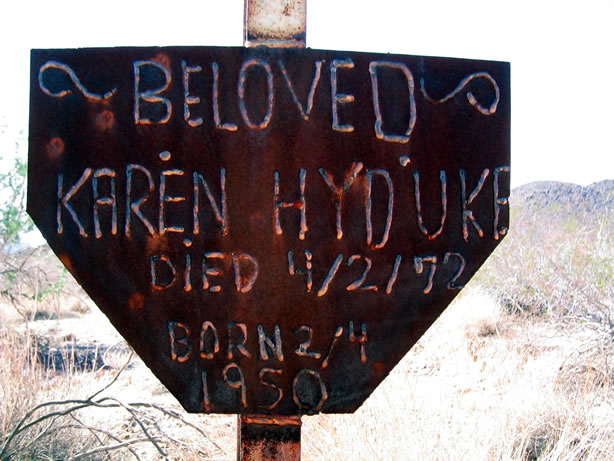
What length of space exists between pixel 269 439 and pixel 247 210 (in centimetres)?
52

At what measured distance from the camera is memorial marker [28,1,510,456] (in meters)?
1.30

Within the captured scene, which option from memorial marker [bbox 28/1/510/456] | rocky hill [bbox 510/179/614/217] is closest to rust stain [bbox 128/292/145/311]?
memorial marker [bbox 28/1/510/456]

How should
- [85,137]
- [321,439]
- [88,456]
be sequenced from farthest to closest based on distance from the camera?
[88,456], [321,439], [85,137]

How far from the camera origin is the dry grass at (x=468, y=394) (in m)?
3.29

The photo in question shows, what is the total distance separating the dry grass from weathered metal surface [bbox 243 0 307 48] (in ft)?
6.69

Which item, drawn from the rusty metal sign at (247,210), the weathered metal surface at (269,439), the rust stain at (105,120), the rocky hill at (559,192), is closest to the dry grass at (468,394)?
the weathered metal surface at (269,439)

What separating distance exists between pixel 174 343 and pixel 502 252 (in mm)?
7453

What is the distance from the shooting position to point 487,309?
7.80 metres

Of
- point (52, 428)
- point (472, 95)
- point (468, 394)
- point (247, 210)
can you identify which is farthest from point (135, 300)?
point (468, 394)

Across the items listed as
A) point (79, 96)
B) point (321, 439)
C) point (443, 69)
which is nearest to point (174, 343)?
point (79, 96)

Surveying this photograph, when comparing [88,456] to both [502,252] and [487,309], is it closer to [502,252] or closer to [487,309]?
[487,309]

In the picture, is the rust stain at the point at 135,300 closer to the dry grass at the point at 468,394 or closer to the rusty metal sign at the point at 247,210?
the rusty metal sign at the point at 247,210

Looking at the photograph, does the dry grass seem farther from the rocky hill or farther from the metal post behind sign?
the rocky hill

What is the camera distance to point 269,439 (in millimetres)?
1391
